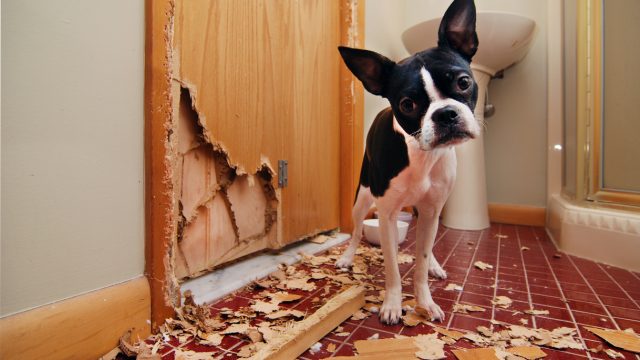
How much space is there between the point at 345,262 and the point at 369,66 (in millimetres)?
838

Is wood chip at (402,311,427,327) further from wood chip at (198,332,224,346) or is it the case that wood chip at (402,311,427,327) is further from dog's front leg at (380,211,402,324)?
wood chip at (198,332,224,346)

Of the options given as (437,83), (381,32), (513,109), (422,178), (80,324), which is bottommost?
(80,324)

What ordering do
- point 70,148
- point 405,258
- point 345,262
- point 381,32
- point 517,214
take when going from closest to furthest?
point 70,148
point 345,262
point 405,258
point 381,32
point 517,214

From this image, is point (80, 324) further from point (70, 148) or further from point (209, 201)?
point (209, 201)

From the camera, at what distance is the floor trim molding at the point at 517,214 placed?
95.2 inches

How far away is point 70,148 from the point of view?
A: 0.73 metres

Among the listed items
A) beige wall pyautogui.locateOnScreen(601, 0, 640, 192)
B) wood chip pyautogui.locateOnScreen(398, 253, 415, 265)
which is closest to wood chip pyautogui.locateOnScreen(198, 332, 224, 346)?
wood chip pyautogui.locateOnScreen(398, 253, 415, 265)

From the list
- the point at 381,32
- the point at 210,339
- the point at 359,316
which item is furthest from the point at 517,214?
the point at 210,339

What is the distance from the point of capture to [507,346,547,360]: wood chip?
824 millimetres

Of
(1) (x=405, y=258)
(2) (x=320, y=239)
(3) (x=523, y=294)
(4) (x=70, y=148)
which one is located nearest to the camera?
(4) (x=70, y=148)

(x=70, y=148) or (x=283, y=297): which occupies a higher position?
(x=70, y=148)

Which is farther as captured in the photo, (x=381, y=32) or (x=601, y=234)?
(x=381, y=32)

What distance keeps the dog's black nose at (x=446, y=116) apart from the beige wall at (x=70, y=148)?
71 cm

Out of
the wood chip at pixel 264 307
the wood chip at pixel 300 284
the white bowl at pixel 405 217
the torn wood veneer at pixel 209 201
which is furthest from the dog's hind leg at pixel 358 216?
the white bowl at pixel 405 217
